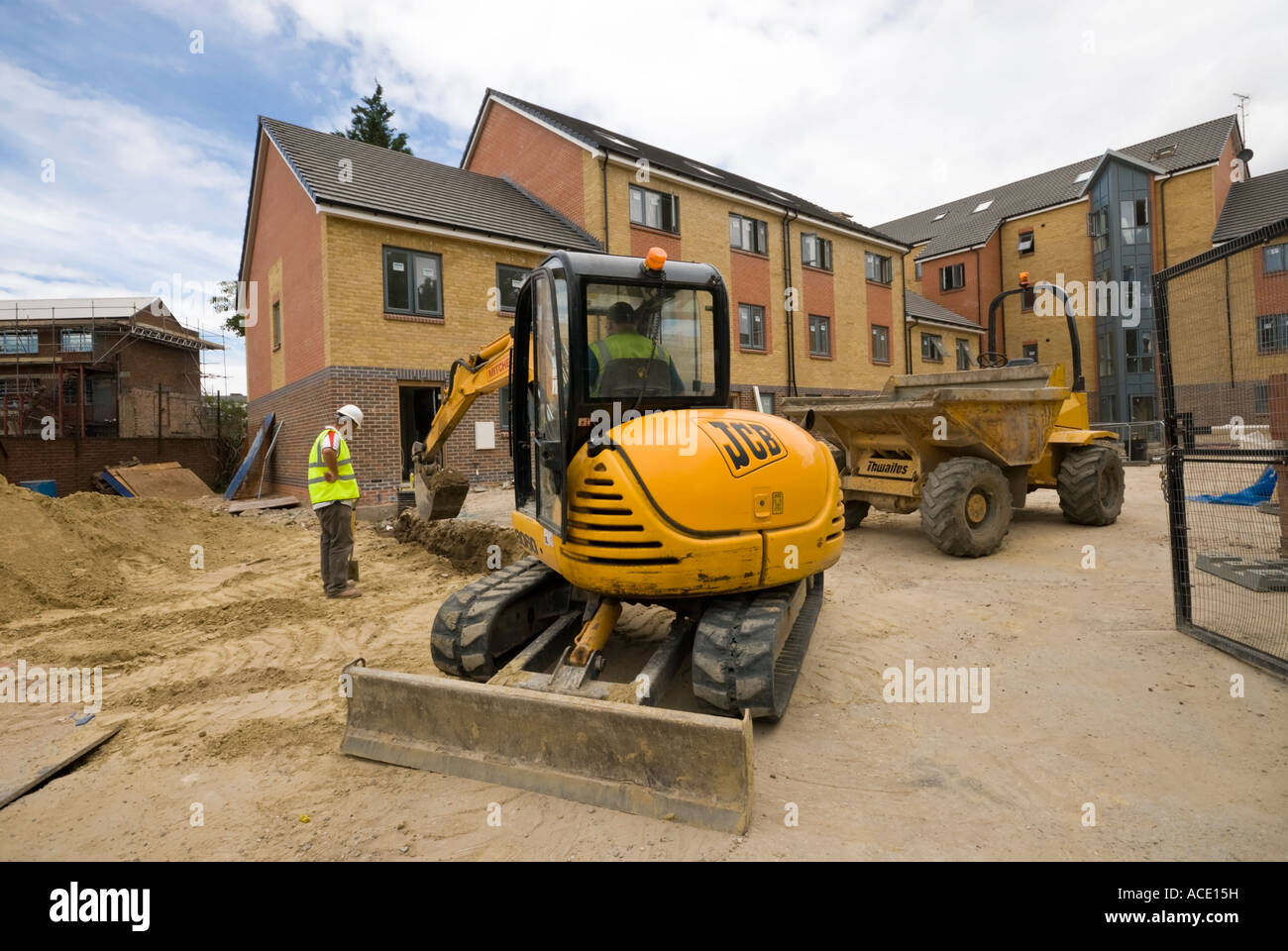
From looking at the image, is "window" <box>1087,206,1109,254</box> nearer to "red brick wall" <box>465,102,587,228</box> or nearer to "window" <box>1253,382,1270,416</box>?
"red brick wall" <box>465,102,587,228</box>

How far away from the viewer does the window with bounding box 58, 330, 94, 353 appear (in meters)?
32.8

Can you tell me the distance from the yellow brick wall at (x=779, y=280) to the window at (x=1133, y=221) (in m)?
11.6

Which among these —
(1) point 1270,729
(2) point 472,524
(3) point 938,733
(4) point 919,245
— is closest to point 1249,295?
(1) point 1270,729

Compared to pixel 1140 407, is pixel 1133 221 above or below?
above

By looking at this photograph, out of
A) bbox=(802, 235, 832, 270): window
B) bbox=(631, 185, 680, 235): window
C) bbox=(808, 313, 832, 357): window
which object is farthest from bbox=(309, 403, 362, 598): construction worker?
bbox=(802, 235, 832, 270): window

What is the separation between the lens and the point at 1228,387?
5.03m

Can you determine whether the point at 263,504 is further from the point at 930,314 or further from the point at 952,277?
the point at 952,277

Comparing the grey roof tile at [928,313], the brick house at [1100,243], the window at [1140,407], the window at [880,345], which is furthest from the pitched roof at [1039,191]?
the window at [880,345]

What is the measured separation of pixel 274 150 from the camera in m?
18.0

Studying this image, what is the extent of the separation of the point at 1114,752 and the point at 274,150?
2113cm

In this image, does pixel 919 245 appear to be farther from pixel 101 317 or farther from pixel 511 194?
pixel 101 317

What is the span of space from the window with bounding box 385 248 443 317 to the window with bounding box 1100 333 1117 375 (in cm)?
3065

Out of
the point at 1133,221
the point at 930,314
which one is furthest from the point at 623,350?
the point at 1133,221

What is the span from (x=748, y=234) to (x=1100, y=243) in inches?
796
